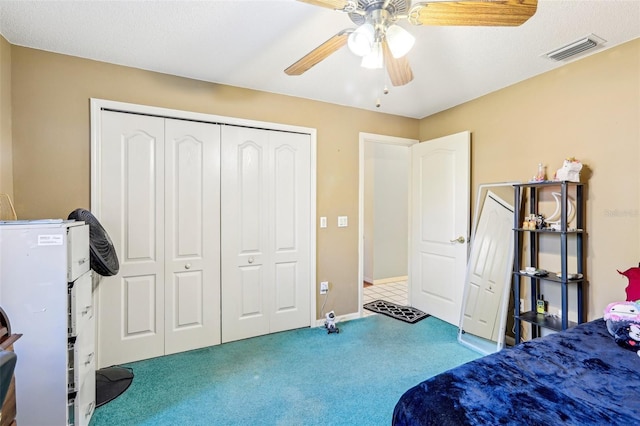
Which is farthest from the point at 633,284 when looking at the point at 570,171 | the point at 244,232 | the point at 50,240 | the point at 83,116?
the point at 83,116

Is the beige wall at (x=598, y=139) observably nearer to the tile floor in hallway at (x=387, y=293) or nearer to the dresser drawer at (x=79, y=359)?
the tile floor in hallway at (x=387, y=293)

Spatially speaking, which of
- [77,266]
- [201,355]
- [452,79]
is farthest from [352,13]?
[201,355]

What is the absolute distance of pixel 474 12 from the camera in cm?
128

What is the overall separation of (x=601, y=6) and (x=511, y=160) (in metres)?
1.34

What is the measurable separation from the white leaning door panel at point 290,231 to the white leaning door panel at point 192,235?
56 cm

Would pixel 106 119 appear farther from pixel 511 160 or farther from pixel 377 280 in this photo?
pixel 377 280

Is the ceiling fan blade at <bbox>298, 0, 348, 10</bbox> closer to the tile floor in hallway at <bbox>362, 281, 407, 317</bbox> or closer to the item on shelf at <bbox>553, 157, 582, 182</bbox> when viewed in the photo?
the item on shelf at <bbox>553, 157, 582, 182</bbox>

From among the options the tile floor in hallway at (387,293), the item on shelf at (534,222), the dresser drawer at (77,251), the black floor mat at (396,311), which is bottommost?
the tile floor in hallway at (387,293)

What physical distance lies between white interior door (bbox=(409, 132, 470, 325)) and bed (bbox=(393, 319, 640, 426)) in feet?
5.85

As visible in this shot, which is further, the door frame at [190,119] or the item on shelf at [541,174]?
the item on shelf at [541,174]

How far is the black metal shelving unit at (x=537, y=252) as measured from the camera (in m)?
2.23

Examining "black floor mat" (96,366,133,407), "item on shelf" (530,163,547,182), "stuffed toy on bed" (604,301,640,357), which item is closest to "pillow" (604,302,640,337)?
"stuffed toy on bed" (604,301,640,357)

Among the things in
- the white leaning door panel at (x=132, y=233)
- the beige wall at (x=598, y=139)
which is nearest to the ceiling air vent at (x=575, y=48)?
the beige wall at (x=598, y=139)

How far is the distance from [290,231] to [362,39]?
2.08 metres
